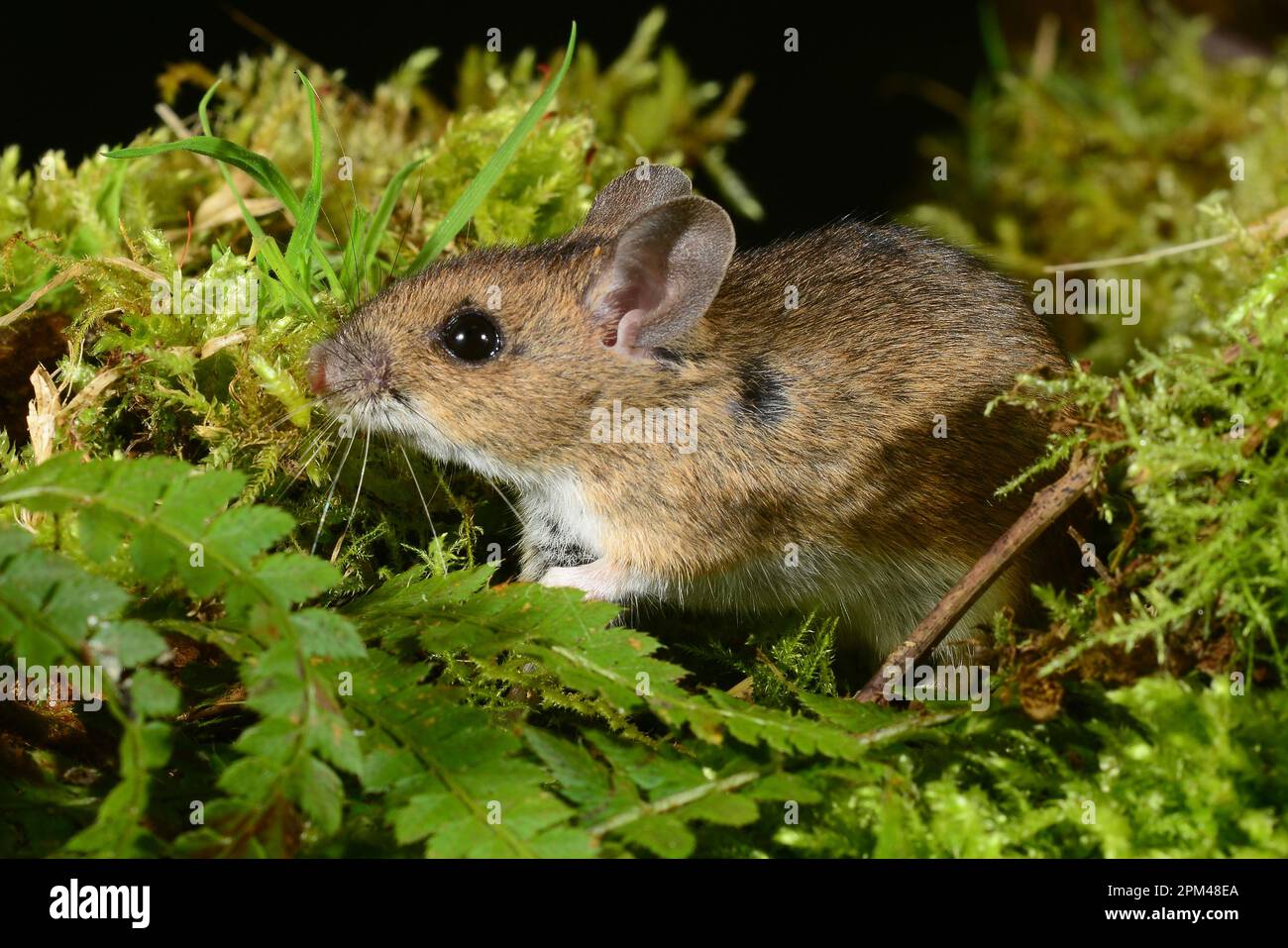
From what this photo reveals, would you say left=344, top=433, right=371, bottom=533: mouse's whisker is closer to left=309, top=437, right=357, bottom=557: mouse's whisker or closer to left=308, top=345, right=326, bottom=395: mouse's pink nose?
left=309, top=437, right=357, bottom=557: mouse's whisker

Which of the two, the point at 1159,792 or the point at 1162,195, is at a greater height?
the point at 1162,195

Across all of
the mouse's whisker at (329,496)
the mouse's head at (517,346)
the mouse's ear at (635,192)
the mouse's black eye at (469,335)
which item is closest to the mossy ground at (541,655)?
the mouse's whisker at (329,496)

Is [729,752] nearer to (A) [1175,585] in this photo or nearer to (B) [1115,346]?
(A) [1175,585]

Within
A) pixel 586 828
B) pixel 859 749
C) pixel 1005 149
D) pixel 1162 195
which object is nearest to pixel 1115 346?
pixel 1162 195

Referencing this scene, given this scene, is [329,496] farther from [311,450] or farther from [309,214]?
[309,214]

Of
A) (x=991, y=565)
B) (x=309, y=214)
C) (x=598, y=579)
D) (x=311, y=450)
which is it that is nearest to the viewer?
(x=991, y=565)

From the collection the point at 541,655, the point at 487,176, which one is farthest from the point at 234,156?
the point at 541,655

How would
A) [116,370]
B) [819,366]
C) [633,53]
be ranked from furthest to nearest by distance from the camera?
[633,53] → [819,366] → [116,370]
